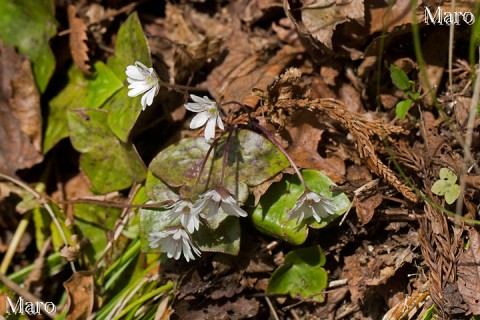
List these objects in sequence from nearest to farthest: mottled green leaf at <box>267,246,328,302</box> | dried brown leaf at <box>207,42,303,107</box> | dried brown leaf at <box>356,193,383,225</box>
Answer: dried brown leaf at <box>356,193,383,225</box>, mottled green leaf at <box>267,246,328,302</box>, dried brown leaf at <box>207,42,303,107</box>

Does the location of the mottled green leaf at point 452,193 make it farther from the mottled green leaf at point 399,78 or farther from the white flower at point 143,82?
the white flower at point 143,82

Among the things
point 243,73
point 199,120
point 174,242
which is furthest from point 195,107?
point 243,73

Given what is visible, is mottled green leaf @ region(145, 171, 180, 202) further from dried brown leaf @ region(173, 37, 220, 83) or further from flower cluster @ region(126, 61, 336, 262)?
dried brown leaf @ region(173, 37, 220, 83)

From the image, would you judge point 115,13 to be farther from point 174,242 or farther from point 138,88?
point 174,242

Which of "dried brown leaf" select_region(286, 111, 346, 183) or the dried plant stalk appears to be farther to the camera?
"dried brown leaf" select_region(286, 111, 346, 183)

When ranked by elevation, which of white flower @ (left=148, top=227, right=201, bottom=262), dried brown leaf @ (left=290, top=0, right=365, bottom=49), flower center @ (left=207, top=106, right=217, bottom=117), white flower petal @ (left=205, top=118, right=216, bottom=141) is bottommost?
white flower @ (left=148, top=227, right=201, bottom=262)

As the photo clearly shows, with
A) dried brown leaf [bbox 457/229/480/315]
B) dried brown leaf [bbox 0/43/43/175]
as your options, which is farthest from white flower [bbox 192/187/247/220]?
dried brown leaf [bbox 0/43/43/175]

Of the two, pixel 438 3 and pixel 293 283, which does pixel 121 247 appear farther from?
pixel 438 3

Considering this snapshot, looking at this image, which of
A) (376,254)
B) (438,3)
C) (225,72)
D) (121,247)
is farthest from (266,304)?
(438,3)
